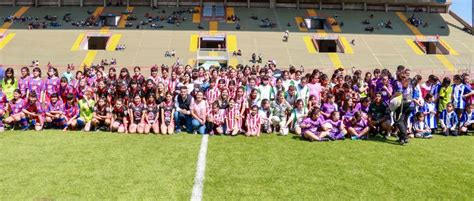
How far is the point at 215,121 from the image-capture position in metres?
9.33

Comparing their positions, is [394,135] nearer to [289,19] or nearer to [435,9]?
[289,19]

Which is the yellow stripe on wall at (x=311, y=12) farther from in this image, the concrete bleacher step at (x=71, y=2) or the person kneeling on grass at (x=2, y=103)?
the person kneeling on grass at (x=2, y=103)

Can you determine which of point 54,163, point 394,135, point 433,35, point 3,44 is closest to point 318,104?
point 394,135

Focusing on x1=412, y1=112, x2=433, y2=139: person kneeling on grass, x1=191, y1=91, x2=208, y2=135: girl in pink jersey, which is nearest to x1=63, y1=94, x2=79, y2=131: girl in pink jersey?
x1=191, y1=91, x2=208, y2=135: girl in pink jersey

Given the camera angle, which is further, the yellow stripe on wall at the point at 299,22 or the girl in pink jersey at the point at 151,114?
the yellow stripe on wall at the point at 299,22

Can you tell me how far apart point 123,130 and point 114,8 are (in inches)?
1371

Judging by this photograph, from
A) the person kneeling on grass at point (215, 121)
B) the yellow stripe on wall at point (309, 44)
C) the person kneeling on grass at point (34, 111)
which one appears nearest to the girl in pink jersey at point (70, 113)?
the person kneeling on grass at point (34, 111)

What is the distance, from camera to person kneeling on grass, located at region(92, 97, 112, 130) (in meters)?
9.46

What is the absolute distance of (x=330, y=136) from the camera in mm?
8906

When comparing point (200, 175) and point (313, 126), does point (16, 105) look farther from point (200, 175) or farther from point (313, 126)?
point (313, 126)

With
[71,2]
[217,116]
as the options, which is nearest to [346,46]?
[71,2]

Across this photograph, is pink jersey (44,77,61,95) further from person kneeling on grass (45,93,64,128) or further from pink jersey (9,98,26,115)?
pink jersey (9,98,26,115)

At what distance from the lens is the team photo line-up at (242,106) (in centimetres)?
914

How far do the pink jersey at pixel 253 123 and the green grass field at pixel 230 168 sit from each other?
1.28 ft
